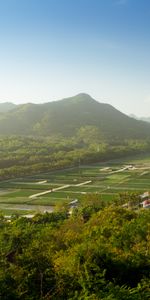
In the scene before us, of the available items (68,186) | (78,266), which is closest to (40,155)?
(68,186)

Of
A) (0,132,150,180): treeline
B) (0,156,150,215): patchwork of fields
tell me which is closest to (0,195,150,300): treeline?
(0,156,150,215): patchwork of fields

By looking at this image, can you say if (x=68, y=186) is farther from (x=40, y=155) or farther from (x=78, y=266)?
(x=78, y=266)

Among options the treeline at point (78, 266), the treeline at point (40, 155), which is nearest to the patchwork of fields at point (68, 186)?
the treeline at point (40, 155)

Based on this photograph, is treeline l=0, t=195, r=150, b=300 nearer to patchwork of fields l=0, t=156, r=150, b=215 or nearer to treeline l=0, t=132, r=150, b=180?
patchwork of fields l=0, t=156, r=150, b=215

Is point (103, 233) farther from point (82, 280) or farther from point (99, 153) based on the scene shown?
point (99, 153)

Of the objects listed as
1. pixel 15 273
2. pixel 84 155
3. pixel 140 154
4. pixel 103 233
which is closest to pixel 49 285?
pixel 15 273

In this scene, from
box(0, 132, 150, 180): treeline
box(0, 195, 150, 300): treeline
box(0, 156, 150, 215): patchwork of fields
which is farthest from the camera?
box(0, 132, 150, 180): treeline

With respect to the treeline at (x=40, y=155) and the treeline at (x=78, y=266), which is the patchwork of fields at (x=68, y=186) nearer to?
the treeline at (x=40, y=155)
